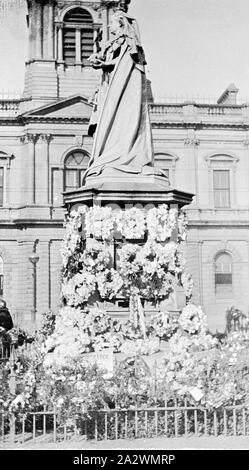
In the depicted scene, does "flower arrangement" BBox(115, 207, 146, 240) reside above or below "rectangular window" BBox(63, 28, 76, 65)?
below

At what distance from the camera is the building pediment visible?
33531 millimetres

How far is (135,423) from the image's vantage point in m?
6.61

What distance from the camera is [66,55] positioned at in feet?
116

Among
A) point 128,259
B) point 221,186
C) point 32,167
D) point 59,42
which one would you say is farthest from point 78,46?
point 128,259

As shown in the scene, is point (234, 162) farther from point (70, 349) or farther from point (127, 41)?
point (70, 349)

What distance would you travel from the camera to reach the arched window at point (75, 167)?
34.5 m

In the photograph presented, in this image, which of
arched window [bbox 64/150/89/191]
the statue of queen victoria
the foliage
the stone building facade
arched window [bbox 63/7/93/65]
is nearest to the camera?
the statue of queen victoria

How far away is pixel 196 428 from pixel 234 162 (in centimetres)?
2973

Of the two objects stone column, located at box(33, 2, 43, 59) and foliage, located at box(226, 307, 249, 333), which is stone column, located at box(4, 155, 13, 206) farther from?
foliage, located at box(226, 307, 249, 333)

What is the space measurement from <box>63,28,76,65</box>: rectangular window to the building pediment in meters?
2.74

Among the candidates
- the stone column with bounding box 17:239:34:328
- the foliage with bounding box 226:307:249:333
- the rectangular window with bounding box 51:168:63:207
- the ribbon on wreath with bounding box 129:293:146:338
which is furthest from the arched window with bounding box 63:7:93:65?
the ribbon on wreath with bounding box 129:293:146:338

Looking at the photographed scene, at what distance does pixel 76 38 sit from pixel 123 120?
2615 centimetres

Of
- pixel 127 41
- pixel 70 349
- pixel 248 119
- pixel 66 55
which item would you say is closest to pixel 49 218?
pixel 66 55

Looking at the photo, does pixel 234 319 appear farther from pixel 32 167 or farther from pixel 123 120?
pixel 123 120
